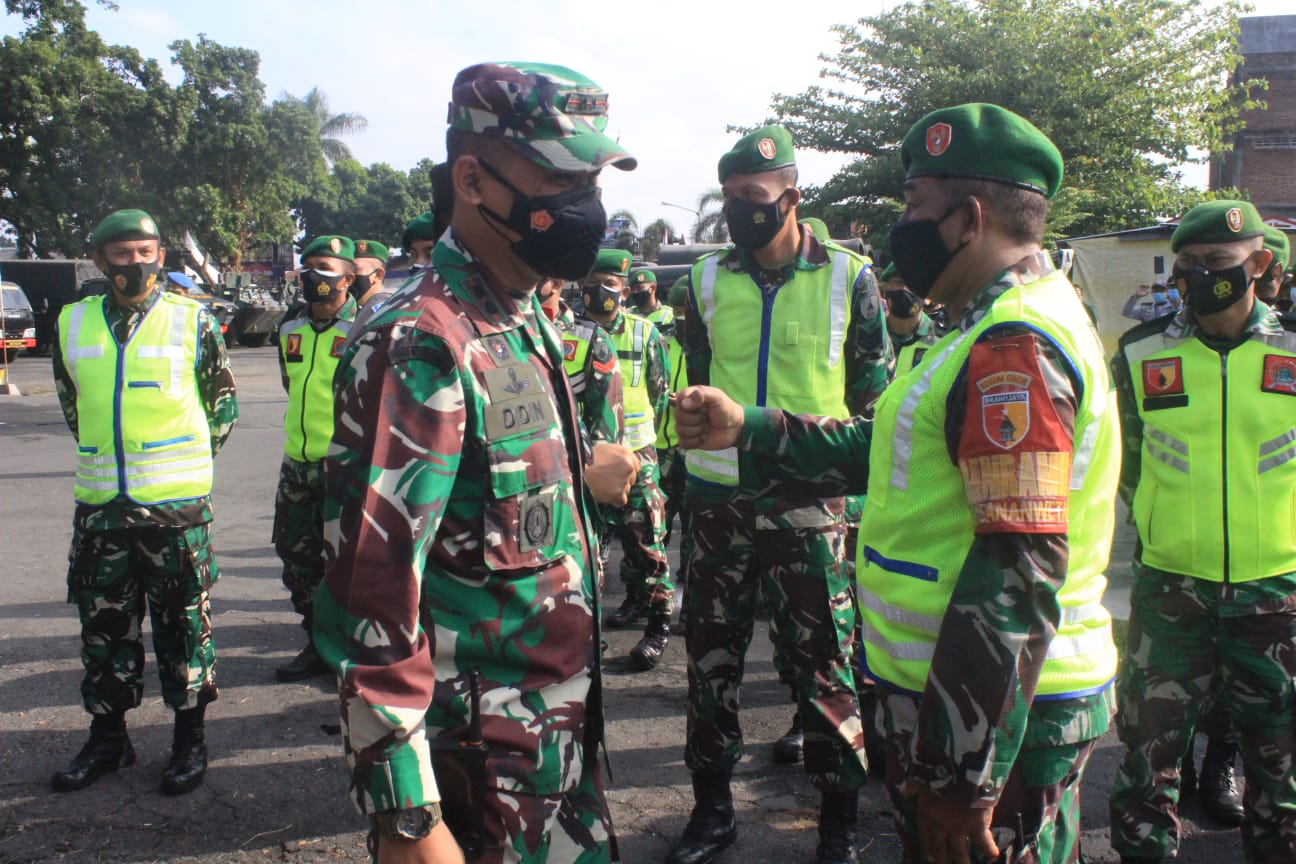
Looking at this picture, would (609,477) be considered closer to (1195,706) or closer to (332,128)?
(1195,706)

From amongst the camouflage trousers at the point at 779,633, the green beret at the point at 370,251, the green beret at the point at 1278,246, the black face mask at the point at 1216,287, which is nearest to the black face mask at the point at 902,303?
the green beret at the point at 1278,246

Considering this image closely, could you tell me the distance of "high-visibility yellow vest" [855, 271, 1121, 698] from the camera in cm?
188

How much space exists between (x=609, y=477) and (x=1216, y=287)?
248 cm

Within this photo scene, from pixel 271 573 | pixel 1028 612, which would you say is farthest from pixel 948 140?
pixel 271 573

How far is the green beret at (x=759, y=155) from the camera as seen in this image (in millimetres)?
3619

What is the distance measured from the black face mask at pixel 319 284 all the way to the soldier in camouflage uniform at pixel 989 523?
4115 mm

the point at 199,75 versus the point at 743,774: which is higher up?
the point at 199,75

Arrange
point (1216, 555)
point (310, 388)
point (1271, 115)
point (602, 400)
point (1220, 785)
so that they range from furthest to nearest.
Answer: point (1271, 115) → point (310, 388) → point (1220, 785) → point (1216, 555) → point (602, 400)

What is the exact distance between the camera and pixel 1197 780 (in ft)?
13.7

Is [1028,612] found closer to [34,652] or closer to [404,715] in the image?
[404,715]

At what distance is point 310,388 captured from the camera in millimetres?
5445

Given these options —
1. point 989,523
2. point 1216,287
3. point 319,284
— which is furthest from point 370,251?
point 989,523

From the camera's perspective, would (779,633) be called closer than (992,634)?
No

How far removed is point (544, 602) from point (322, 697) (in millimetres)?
3642
